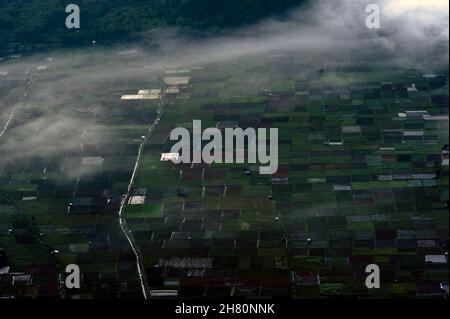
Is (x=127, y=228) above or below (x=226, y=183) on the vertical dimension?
below

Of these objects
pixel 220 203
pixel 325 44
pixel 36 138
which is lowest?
pixel 220 203

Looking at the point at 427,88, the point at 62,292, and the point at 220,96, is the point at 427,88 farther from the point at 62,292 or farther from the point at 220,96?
the point at 62,292

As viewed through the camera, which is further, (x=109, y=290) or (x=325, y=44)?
(x=325, y=44)

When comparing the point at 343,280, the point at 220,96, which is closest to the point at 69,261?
the point at 343,280

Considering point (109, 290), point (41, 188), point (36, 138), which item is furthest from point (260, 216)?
point (36, 138)

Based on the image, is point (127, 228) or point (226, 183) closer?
point (127, 228)

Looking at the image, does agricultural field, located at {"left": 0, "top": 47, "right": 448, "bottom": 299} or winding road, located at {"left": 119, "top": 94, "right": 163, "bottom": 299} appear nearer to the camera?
winding road, located at {"left": 119, "top": 94, "right": 163, "bottom": 299}

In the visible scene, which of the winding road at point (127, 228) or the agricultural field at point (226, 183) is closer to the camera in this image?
the winding road at point (127, 228)
